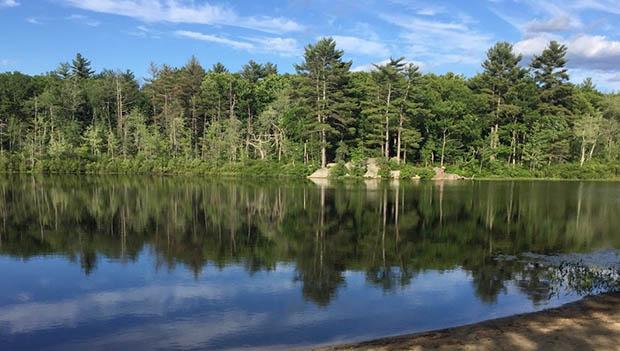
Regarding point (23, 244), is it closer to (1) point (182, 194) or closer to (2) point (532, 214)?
(1) point (182, 194)

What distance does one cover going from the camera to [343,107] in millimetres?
60969

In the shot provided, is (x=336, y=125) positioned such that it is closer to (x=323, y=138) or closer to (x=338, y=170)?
(x=323, y=138)

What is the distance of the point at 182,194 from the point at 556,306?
2989 cm

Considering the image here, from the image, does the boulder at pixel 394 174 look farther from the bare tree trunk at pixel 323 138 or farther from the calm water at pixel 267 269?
the calm water at pixel 267 269

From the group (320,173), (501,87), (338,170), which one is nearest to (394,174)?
(338,170)

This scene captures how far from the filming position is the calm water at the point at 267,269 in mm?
Result: 10305

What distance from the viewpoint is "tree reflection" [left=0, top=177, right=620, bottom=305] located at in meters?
15.5

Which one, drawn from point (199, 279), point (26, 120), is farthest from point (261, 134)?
point (199, 279)

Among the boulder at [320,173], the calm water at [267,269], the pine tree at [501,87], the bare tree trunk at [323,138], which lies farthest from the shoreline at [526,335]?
the pine tree at [501,87]

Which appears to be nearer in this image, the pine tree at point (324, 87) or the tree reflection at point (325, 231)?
the tree reflection at point (325, 231)

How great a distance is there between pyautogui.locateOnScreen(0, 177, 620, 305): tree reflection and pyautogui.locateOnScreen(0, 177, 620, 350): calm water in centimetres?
9

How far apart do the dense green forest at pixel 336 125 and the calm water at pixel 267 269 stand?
101 feet

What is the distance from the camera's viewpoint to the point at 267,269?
15305 millimetres

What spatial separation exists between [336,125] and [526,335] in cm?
5418
